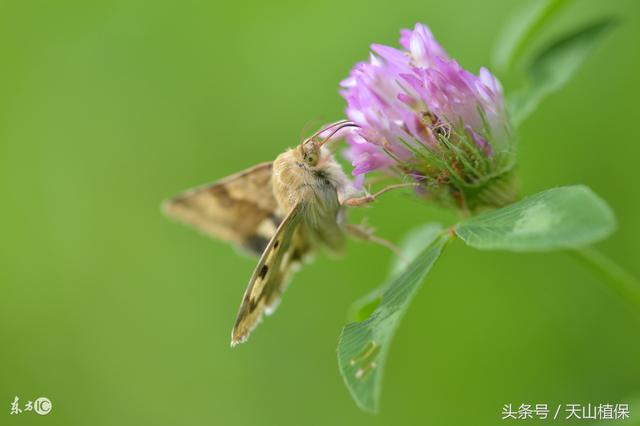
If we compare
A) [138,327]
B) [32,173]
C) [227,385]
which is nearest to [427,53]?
[227,385]

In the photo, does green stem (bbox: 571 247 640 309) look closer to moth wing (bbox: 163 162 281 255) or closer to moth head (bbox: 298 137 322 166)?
moth head (bbox: 298 137 322 166)

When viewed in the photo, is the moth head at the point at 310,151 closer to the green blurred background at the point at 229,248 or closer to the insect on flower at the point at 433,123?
the insect on flower at the point at 433,123

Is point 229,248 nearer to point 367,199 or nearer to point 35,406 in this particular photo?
point 35,406

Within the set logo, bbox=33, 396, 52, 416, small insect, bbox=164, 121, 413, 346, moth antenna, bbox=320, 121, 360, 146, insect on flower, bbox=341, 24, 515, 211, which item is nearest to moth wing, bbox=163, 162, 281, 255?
small insect, bbox=164, 121, 413, 346

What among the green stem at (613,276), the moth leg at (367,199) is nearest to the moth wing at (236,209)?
the moth leg at (367,199)

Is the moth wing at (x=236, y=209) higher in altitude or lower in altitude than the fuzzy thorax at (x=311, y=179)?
higher

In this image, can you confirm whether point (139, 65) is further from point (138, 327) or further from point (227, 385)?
point (227, 385)
